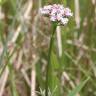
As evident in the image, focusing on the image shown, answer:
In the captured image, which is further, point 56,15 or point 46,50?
point 46,50

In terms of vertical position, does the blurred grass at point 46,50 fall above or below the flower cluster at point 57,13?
below

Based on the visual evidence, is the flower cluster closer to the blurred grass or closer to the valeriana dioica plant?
the valeriana dioica plant

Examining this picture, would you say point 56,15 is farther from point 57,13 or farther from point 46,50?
point 46,50

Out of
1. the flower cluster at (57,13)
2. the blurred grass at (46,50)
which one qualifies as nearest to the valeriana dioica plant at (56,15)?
the flower cluster at (57,13)

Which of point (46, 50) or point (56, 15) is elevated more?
point (56, 15)

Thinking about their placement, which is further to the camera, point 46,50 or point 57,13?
point 46,50

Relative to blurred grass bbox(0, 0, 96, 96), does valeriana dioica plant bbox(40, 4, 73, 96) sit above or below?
above

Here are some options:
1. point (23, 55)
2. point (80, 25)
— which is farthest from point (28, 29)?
point (80, 25)

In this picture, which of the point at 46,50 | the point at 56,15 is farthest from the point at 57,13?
the point at 46,50

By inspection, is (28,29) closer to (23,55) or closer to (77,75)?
(23,55)

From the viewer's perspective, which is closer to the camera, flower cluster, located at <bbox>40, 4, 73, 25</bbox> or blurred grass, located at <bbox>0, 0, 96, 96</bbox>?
flower cluster, located at <bbox>40, 4, 73, 25</bbox>

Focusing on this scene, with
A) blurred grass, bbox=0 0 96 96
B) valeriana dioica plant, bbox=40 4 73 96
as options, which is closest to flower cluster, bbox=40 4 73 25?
valeriana dioica plant, bbox=40 4 73 96

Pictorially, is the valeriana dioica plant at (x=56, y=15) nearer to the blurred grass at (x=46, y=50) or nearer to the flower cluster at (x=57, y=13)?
the flower cluster at (x=57, y=13)
